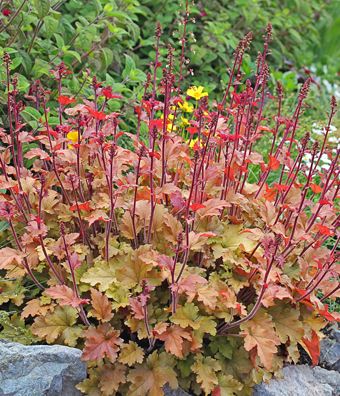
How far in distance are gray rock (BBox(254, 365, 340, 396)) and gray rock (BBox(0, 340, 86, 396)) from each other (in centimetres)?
74

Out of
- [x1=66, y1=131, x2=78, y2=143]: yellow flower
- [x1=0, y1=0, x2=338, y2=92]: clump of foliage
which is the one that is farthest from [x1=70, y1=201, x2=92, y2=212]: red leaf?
[x1=0, y1=0, x2=338, y2=92]: clump of foliage

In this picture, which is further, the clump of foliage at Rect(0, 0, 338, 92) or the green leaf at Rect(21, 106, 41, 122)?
the clump of foliage at Rect(0, 0, 338, 92)

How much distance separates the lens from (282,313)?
2438 mm

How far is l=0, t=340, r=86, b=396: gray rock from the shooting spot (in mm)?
2115

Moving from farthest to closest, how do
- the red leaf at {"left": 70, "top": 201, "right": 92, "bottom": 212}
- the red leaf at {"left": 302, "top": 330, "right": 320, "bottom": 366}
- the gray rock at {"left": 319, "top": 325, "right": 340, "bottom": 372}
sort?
1. the gray rock at {"left": 319, "top": 325, "right": 340, "bottom": 372}
2. the red leaf at {"left": 302, "top": 330, "right": 320, "bottom": 366}
3. the red leaf at {"left": 70, "top": 201, "right": 92, "bottom": 212}

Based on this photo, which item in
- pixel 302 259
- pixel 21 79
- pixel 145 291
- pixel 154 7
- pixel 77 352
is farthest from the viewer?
pixel 154 7

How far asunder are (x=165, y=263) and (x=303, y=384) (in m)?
0.80

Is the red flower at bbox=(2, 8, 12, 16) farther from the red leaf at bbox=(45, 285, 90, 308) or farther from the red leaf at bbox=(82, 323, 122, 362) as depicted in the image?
the red leaf at bbox=(82, 323, 122, 362)

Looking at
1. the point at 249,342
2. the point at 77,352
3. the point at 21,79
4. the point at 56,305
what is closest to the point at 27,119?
the point at 21,79

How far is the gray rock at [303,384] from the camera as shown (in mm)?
2387

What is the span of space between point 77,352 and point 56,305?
0.73 ft

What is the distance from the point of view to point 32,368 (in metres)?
2.13

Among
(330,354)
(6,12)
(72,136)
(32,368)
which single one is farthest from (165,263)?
(6,12)

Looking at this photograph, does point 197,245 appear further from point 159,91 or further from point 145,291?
point 159,91
